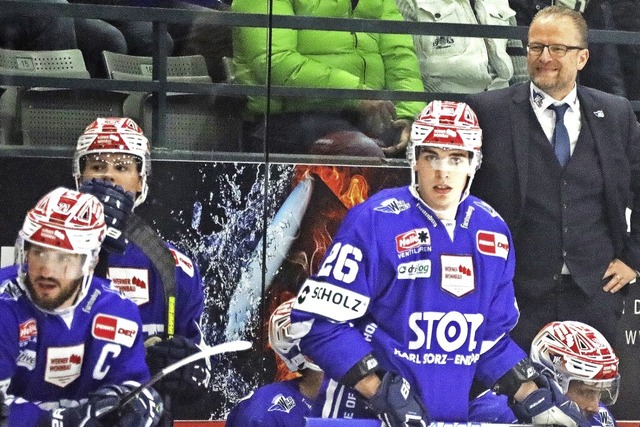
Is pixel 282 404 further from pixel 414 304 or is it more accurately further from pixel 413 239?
pixel 413 239

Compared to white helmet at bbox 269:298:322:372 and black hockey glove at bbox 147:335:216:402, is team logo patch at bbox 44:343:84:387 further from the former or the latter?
white helmet at bbox 269:298:322:372

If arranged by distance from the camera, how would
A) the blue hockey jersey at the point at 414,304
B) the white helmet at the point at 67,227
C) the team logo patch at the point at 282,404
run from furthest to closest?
the team logo patch at the point at 282,404 → the blue hockey jersey at the point at 414,304 → the white helmet at the point at 67,227

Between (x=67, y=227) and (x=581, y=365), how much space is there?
177 centimetres

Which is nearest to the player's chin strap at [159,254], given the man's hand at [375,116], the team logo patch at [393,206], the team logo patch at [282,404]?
the team logo patch at [282,404]

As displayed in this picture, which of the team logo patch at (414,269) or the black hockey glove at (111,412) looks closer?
the black hockey glove at (111,412)

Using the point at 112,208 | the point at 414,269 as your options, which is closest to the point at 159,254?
the point at 112,208

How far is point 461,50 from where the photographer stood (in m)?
5.05

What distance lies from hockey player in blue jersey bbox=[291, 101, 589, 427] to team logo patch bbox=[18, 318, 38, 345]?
782 millimetres

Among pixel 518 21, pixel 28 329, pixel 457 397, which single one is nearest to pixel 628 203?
pixel 518 21

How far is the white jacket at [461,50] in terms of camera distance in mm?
5016

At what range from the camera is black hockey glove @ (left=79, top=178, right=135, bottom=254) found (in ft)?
14.8

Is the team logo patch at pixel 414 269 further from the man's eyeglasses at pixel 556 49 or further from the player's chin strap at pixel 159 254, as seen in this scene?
the man's eyeglasses at pixel 556 49

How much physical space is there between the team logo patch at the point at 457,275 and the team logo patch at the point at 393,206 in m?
0.19

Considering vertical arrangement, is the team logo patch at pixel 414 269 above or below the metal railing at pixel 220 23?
below
